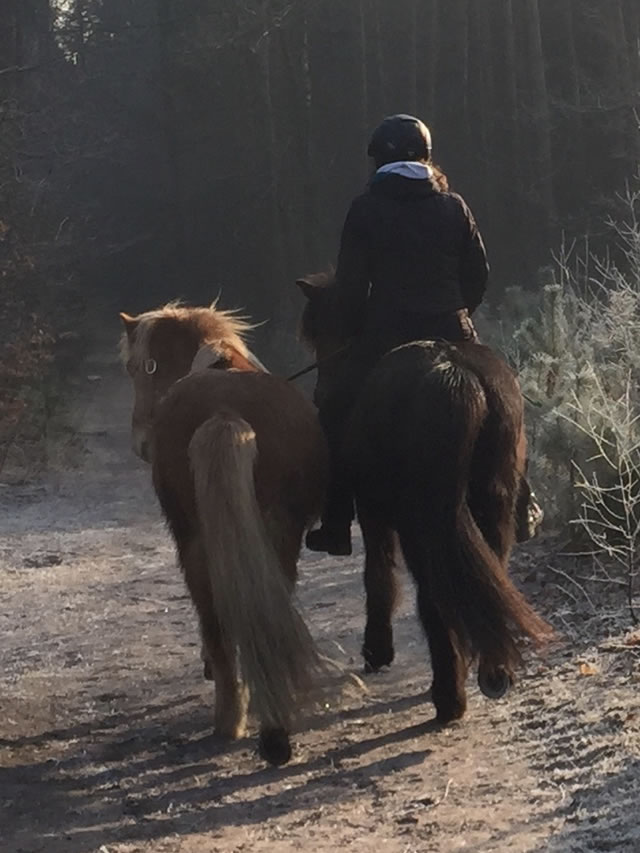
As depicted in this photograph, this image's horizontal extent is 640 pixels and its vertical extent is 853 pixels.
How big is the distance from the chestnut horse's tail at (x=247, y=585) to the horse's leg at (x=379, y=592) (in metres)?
0.97

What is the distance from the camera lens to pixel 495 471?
4.59m

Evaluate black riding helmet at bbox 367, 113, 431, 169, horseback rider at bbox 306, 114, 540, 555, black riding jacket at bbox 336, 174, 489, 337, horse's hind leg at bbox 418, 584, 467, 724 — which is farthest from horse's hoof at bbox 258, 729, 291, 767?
black riding helmet at bbox 367, 113, 431, 169

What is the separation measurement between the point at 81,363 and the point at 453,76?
1019 centimetres

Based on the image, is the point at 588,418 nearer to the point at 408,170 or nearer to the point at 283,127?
the point at 408,170

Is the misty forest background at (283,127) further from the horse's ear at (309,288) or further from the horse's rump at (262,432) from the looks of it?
the horse's rump at (262,432)

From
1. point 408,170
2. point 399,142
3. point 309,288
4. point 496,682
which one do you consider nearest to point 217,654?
point 496,682

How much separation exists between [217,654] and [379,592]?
1.03 meters

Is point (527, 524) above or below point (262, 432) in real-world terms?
below

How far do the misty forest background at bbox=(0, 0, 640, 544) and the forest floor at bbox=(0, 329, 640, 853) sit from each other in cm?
1219

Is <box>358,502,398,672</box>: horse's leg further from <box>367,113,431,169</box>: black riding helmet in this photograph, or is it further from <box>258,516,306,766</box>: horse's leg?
<box>367,113,431,169</box>: black riding helmet

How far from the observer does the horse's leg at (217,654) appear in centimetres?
460

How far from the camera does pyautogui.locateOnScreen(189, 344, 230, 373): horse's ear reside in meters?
5.15

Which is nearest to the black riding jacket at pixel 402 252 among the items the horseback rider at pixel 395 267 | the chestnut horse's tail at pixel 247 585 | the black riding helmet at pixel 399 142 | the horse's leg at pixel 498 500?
the horseback rider at pixel 395 267

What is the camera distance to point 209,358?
17.1ft
